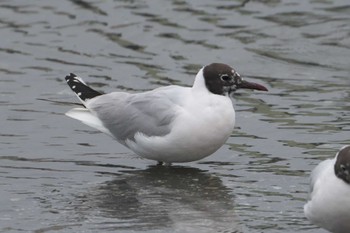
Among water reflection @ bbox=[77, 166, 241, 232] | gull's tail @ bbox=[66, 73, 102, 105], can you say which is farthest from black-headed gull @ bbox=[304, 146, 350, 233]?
gull's tail @ bbox=[66, 73, 102, 105]

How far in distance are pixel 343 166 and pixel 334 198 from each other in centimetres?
20

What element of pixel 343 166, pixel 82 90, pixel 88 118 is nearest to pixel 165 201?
pixel 88 118

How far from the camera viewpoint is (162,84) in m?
12.7

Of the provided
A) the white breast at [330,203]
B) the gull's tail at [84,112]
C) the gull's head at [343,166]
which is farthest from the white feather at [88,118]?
the gull's head at [343,166]

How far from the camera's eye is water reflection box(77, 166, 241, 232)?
803cm

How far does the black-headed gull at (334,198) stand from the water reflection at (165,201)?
2.67 ft

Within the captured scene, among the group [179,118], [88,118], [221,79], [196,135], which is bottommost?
[88,118]

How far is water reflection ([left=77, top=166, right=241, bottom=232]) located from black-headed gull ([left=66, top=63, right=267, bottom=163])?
0.21m

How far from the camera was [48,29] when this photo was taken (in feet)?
50.1

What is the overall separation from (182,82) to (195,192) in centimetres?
394

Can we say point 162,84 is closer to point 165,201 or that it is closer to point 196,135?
point 196,135

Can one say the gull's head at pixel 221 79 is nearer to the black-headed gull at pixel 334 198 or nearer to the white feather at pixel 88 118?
the white feather at pixel 88 118

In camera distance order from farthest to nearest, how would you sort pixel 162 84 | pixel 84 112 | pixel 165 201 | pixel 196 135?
1. pixel 162 84
2. pixel 84 112
3. pixel 196 135
4. pixel 165 201

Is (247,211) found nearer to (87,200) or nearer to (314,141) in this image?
(87,200)
